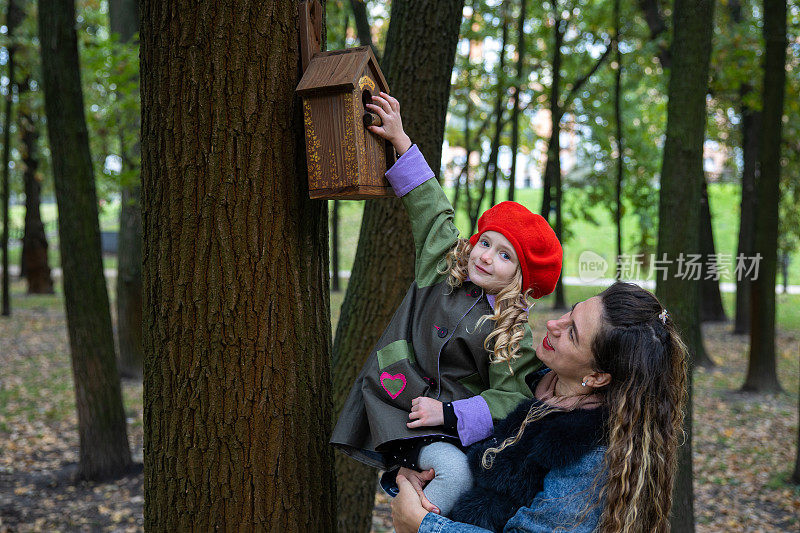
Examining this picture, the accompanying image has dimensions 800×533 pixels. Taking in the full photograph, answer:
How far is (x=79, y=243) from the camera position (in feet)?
17.9

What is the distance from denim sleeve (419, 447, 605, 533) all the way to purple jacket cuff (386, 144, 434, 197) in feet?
3.34

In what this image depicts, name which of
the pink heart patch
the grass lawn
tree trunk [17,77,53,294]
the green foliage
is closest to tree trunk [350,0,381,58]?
the green foliage

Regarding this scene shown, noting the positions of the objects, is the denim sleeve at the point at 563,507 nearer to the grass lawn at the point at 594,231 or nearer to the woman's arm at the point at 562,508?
the woman's arm at the point at 562,508

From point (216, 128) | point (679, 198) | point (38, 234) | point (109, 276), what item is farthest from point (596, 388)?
point (109, 276)

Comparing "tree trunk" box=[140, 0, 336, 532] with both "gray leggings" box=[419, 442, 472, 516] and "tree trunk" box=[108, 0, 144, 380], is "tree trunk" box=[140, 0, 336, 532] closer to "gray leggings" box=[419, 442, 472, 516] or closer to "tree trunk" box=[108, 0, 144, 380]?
"gray leggings" box=[419, 442, 472, 516]

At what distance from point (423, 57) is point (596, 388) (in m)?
2.42

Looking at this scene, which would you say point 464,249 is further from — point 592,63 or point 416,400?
point 592,63

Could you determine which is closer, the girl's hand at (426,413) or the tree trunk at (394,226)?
the girl's hand at (426,413)

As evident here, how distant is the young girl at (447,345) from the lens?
80.5 inches

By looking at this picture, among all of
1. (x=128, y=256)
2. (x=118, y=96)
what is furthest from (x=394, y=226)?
(x=128, y=256)

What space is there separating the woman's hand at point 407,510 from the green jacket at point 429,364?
0.49 ft

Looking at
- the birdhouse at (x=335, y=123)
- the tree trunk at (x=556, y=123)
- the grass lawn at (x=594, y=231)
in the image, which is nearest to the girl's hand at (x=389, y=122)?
the birdhouse at (x=335, y=123)

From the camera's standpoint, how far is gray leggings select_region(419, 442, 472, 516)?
6.59 feet

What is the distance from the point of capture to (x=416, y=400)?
80.9 inches
